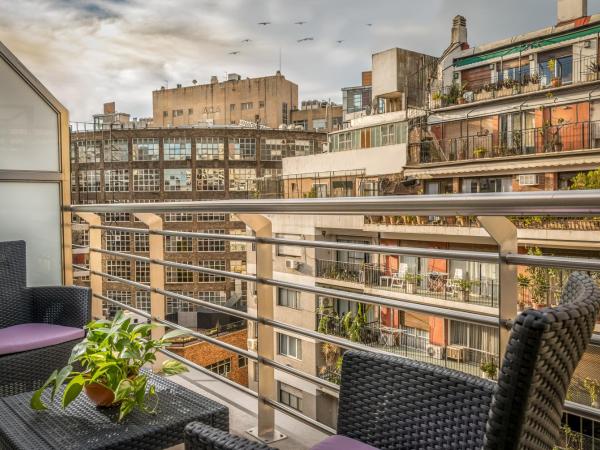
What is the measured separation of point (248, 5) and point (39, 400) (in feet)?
112

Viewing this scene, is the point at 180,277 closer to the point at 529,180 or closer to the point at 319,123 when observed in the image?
the point at 319,123

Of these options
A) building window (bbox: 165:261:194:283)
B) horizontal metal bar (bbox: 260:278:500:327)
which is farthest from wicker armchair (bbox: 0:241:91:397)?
building window (bbox: 165:261:194:283)

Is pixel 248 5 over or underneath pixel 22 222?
over

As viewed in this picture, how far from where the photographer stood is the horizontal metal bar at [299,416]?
195cm

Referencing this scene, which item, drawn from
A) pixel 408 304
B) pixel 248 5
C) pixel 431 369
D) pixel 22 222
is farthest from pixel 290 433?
pixel 248 5

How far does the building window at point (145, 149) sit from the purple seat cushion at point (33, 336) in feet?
92.7

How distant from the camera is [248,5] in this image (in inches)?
1287

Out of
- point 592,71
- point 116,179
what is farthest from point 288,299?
point 116,179

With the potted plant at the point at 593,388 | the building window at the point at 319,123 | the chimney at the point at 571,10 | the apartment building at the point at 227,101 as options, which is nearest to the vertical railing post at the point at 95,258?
the potted plant at the point at 593,388

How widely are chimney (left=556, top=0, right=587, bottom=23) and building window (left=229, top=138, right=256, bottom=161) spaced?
19.7 meters

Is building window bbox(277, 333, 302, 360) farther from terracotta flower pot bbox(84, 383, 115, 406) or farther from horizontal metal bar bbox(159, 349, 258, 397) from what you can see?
terracotta flower pot bbox(84, 383, 115, 406)

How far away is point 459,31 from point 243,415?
61.2 feet

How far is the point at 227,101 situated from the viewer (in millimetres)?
37625

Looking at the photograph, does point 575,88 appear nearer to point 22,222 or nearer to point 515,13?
point 515,13
